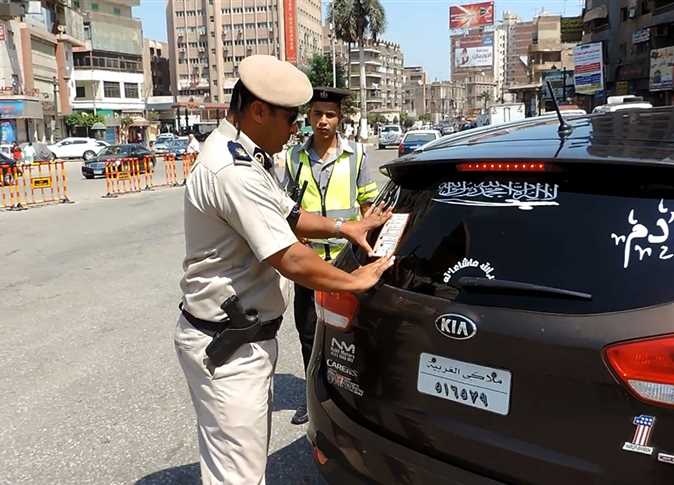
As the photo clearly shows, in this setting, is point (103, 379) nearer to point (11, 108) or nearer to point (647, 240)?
point (647, 240)

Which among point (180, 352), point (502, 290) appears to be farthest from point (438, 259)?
point (180, 352)

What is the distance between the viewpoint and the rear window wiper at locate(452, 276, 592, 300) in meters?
1.89

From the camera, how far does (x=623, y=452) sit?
5.83 ft

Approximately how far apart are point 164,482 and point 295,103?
217 cm

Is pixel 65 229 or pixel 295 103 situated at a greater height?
pixel 295 103

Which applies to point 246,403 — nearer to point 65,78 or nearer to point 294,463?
point 294,463

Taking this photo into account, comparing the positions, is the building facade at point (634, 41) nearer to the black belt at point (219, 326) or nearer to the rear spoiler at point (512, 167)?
the rear spoiler at point (512, 167)

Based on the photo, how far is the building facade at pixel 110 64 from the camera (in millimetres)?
86688

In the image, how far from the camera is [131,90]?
3661 inches

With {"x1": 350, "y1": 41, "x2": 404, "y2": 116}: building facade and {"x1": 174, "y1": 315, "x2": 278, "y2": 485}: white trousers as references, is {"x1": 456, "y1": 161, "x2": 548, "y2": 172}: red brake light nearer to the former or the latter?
{"x1": 174, "y1": 315, "x2": 278, "y2": 485}: white trousers

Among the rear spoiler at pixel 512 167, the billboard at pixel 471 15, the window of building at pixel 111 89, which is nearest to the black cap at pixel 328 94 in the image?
the rear spoiler at pixel 512 167

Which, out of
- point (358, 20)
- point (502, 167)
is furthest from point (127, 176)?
point (358, 20)

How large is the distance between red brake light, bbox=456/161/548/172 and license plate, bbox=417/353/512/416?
2.03 ft

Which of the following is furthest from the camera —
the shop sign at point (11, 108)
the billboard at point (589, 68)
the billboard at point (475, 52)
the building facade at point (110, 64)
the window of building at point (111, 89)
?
the billboard at point (475, 52)
